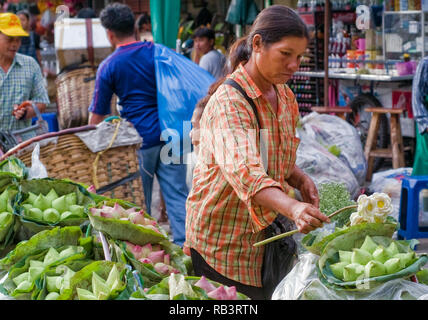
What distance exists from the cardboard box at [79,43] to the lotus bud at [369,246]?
5.41 metres

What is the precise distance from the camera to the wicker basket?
620cm

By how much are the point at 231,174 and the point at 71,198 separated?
2.76ft

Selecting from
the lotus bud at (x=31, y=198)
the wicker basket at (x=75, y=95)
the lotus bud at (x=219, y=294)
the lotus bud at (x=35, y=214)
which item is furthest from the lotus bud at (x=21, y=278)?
the wicker basket at (x=75, y=95)

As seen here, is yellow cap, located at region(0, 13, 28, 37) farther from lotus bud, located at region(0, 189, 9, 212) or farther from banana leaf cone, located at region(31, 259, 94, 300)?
banana leaf cone, located at region(31, 259, 94, 300)

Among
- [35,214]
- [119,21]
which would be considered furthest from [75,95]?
[35,214]

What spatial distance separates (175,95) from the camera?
4.64 m

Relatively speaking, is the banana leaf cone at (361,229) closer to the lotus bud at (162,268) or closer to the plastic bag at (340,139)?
the lotus bud at (162,268)

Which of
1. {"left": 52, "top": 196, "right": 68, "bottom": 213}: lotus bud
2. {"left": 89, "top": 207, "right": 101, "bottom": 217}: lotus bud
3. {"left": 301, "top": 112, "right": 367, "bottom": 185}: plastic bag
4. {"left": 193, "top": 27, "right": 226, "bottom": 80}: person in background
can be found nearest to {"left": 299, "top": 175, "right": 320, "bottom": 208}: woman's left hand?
{"left": 89, "top": 207, "right": 101, "bottom": 217}: lotus bud

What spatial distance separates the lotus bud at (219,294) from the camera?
1673mm

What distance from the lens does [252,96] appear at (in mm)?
2203

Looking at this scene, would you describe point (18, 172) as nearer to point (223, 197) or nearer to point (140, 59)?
point (223, 197)

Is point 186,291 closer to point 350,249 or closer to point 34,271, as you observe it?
point 350,249
